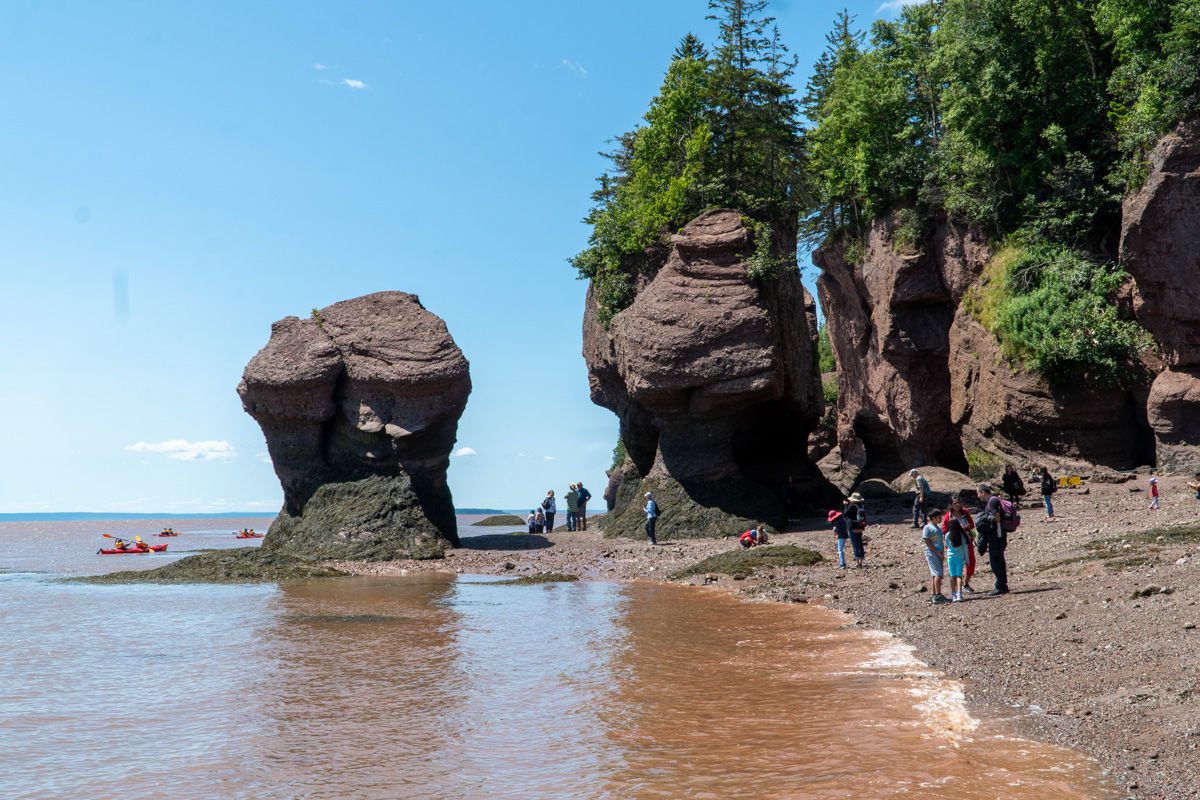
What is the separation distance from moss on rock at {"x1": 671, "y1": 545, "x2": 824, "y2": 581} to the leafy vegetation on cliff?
13.6 metres

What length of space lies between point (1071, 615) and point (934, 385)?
102 ft

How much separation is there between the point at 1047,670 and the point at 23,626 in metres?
16.6

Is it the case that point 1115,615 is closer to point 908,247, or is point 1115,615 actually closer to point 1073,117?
point 1073,117

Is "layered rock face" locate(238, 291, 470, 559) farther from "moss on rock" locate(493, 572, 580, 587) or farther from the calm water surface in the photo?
the calm water surface

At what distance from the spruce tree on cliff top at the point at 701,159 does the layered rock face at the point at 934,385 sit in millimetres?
6943

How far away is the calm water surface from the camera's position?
278 inches

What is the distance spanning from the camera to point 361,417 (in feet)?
96.1

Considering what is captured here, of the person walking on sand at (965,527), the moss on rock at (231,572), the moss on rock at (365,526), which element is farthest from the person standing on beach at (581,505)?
the person walking on sand at (965,527)

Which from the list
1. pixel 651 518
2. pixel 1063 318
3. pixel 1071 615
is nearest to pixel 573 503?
pixel 651 518

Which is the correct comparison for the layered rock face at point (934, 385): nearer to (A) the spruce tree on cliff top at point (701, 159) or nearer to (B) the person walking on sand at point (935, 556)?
(A) the spruce tree on cliff top at point (701, 159)

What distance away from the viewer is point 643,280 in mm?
32906

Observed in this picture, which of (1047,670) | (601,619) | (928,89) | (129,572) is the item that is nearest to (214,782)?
(1047,670)

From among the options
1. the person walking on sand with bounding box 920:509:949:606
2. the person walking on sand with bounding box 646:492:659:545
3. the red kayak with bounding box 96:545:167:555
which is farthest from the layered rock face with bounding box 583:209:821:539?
the red kayak with bounding box 96:545:167:555

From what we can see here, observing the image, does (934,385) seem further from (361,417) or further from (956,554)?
(956,554)
